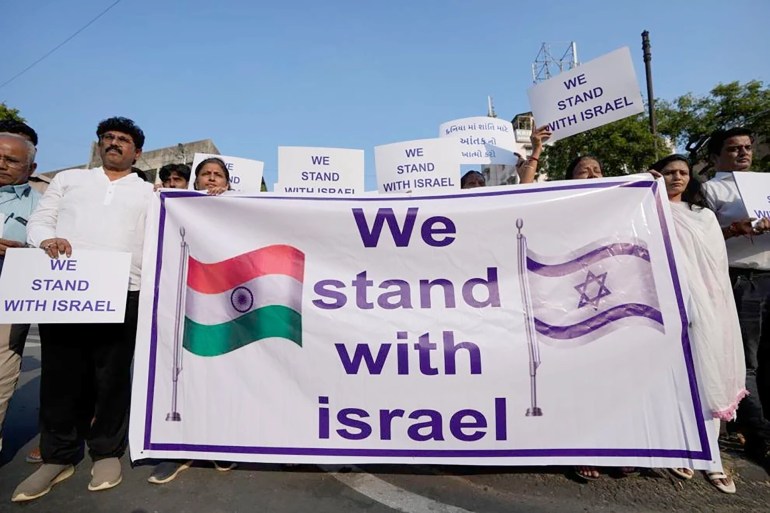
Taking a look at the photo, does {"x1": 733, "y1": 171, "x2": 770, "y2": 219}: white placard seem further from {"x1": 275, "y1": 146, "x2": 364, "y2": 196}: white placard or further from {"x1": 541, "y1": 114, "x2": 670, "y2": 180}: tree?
{"x1": 541, "y1": 114, "x2": 670, "y2": 180}: tree

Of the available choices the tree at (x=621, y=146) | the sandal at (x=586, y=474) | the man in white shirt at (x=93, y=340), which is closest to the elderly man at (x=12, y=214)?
the man in white shirt at (x=93, y=340)

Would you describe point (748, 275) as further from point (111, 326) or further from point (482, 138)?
point (111, 326)

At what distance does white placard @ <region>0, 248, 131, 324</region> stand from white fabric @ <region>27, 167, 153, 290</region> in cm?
14

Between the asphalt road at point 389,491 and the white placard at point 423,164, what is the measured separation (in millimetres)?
3244

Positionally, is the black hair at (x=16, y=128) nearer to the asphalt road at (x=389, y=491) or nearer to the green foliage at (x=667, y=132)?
the asphalt road at (x=389, y=491)

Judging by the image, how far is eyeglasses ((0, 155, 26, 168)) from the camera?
8.45 ft

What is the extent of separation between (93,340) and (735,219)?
163 inches

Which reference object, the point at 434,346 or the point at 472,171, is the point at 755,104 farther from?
the point at 434,346

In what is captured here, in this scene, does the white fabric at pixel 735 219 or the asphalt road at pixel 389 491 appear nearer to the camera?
the asphalt road at pixel 389 491

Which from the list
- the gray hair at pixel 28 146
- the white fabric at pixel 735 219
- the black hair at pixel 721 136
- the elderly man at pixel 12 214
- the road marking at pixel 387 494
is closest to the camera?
the road marking at pixel 387 494

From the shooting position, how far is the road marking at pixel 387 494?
86.4 inches

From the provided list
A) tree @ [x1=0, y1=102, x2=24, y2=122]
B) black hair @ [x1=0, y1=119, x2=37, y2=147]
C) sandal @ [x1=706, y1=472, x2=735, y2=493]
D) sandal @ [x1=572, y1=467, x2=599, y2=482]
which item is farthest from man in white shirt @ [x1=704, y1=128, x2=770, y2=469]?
tree @ [x1=0, y1=102, x2=24, y2=122]

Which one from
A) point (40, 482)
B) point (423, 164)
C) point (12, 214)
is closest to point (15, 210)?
point (12, 214)

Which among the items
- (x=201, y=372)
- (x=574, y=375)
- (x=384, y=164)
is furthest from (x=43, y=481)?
(x=384, y=164)
